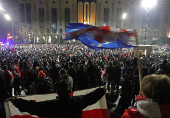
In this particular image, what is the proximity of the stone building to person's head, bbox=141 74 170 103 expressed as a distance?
185ft

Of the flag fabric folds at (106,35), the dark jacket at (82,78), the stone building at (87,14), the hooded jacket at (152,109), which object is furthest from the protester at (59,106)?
the stone building at (87,14)

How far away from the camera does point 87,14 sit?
5775cm

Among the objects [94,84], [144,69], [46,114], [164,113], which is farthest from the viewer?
[94,84]

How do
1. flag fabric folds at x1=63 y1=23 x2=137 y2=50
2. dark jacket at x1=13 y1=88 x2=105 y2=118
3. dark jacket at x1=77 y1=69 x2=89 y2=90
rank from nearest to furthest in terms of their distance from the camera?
dark jacket at x1=13 y1=88 x2=105 y2=118, flag fabric folds at x1=63 y1=23 x2=137 y2=50, dark jacket at x1=77 y1=69 x2=89 y2=90

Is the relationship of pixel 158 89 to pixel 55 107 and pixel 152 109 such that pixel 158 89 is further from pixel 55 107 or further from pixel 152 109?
pixel 55 107

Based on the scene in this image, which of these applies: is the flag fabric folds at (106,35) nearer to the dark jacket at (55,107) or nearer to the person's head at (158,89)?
the dark jacket at (55,107)

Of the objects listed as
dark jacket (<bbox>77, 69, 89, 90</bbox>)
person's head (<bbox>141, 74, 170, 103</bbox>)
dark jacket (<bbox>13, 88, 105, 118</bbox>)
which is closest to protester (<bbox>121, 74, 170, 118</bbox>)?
person's head (<bbox>141, 74, 170, 103</bbox>)

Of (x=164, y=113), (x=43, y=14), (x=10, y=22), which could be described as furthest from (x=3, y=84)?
(x=10, y=22)

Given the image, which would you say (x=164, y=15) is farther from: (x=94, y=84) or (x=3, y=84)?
(x=3, y=84)

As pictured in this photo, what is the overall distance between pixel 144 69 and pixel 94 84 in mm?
2432

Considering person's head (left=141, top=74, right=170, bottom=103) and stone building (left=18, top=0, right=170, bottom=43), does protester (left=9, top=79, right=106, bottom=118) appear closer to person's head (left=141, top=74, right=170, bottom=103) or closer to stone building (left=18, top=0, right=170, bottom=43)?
person's head (left=141, top=74, right=170, bottom=103)

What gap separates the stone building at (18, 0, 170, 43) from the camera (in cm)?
5641

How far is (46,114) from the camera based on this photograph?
2.13 m

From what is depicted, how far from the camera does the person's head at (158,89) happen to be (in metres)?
1.44
